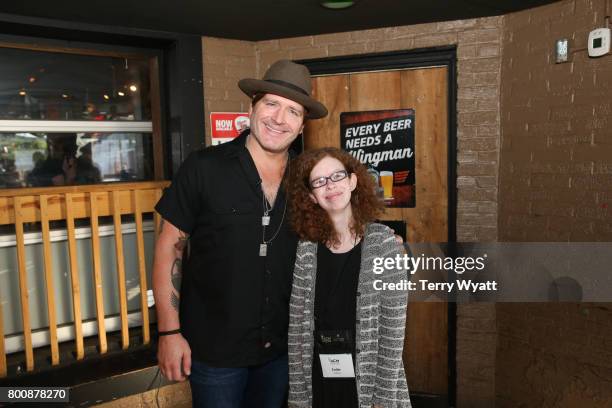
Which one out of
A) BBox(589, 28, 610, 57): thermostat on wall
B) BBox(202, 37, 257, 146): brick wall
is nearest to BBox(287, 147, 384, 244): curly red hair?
BBox(589, 28, 610, 57): thermostat on wall

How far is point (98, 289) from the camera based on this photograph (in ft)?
9.29

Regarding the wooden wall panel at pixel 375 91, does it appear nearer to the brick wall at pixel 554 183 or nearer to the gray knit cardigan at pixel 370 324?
the brick wall at pixel 554 183

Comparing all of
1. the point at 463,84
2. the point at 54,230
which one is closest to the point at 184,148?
the point at 54,230

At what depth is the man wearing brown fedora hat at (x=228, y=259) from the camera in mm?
1692

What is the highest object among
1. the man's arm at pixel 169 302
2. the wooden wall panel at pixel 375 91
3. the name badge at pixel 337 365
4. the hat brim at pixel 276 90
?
the wooden wall panel at pixel 375 91

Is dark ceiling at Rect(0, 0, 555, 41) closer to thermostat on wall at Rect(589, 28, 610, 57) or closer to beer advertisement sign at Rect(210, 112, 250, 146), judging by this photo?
thermostat on wall at Rect(589, 28, 610, 57)

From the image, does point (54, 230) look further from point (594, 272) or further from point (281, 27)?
point (594, 272)

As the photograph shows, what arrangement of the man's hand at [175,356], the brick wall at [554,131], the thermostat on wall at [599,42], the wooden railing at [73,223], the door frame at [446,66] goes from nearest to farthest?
the man's hand at [175,356] < the thermostat on wall at [599,42] < the brick wall at [554,131] < the wooden railing at [73,223] < the door frame at [446,66]

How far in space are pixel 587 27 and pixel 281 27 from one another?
159 centimetres

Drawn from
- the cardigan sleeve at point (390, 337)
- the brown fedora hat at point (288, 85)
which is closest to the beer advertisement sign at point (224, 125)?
the brown fedora hat at point (288, 85)

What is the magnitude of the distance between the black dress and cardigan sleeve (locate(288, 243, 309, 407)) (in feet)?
0.16

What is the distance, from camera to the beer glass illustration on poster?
3.13 meters

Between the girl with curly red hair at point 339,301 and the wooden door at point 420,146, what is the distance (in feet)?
4.52

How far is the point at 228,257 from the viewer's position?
5.55 feet
